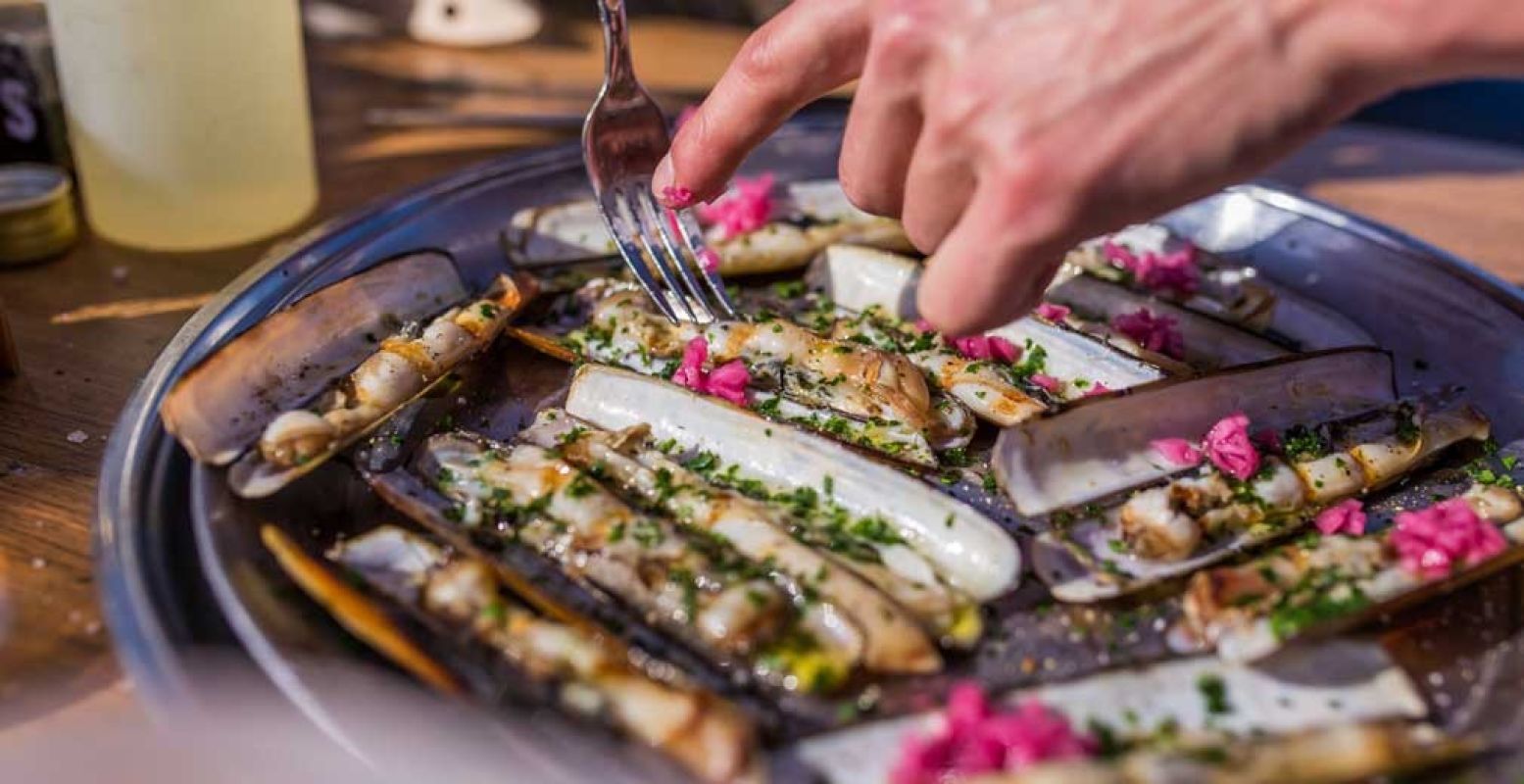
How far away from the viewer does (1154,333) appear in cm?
235

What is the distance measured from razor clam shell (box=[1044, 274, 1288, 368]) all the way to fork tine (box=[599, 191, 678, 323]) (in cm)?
78

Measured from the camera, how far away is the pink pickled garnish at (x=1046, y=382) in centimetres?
224

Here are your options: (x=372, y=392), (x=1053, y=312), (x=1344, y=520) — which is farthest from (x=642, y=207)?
(x=1344, y=520)

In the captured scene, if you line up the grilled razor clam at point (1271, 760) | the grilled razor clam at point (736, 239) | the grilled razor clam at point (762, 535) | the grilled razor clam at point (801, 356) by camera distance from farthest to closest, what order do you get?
the grilled razor clam at point (736, 239) → the grilled razor clam at point (801, 356) → the grilled razor clam at point (762, 535) → the grilled razor clam at point (1271, 760)

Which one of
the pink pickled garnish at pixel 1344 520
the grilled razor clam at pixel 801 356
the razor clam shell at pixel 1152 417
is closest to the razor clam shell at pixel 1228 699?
the pink pickled garnish at pixel 1344 520

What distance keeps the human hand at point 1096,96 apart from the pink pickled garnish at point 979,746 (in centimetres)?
54

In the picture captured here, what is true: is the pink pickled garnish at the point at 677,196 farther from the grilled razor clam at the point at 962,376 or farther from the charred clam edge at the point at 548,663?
the charred clam edge at the point at 548,663

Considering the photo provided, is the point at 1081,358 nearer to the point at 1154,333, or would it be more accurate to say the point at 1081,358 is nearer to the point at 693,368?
the point at 1154,333

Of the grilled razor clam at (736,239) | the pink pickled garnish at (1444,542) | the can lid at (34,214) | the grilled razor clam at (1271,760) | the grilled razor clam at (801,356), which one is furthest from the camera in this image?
the can lid at (34,214)

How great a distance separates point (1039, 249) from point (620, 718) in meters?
0.78

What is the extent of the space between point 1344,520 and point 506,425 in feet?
4.40

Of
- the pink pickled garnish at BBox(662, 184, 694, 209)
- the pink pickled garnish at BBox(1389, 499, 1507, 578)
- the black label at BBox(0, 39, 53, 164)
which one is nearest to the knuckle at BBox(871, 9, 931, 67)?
the pink pickled garnish at BBox(662, 184, 694, 209)

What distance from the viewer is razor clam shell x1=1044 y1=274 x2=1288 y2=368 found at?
2338 millimetres

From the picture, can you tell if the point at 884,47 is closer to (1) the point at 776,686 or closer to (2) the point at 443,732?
(1) the point at 776,686
